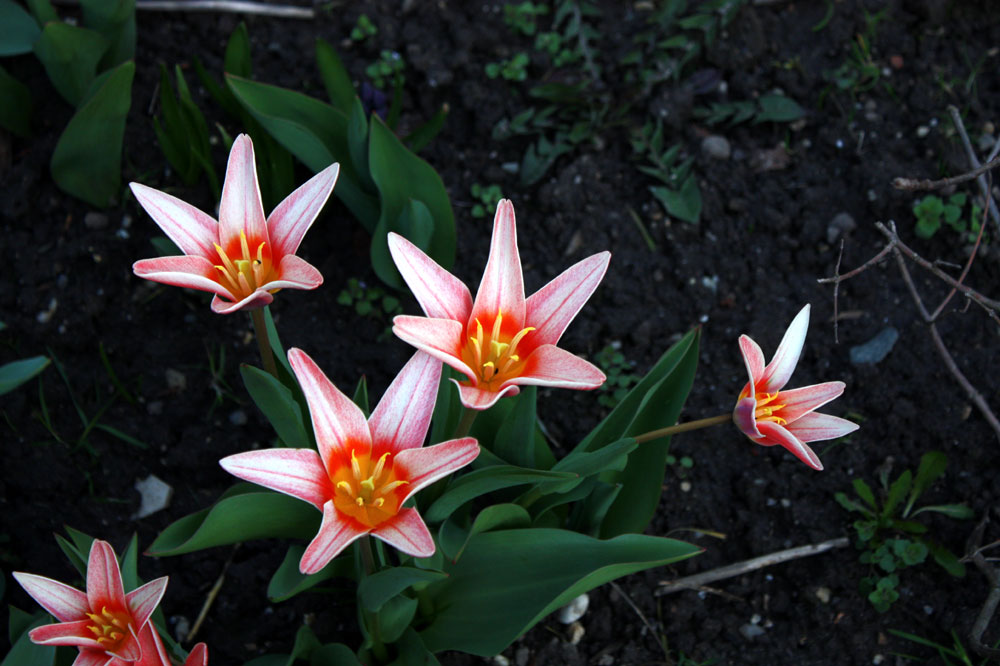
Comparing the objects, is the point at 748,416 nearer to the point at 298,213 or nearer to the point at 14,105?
the point at 298,213

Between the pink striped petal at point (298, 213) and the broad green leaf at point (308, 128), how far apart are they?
79 cm

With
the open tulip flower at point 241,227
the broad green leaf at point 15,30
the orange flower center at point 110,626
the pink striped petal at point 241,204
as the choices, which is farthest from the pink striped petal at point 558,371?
the broad green leaf at point 15,30

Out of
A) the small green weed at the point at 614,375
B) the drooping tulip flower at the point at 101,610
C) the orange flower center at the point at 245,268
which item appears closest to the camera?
the drooping tulip flower at the point at 101,610

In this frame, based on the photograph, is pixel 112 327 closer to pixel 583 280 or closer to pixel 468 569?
pixel 468 569

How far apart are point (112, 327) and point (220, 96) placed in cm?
76

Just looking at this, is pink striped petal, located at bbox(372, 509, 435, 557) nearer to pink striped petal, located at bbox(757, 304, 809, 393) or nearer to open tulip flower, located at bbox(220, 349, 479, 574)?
open tulip flower, located at bbox(220, 349, 479, 574)

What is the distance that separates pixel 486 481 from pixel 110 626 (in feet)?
2.33

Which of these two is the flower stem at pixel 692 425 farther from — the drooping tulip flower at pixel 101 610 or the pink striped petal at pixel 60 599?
the pink striped petal at pixel 60 599

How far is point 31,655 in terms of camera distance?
1629 millimetres

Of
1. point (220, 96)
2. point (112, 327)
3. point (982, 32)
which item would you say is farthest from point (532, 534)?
point (982, 32)

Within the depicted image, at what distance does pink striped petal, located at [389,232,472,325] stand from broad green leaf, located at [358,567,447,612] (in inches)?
16.8

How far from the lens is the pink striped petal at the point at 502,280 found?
143cm

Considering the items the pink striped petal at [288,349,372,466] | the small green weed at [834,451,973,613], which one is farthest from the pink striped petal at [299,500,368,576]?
the small green weed at [834,451,973,613]

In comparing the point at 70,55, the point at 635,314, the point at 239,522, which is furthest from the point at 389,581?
the point at 70,55
